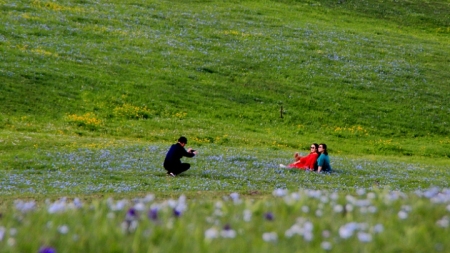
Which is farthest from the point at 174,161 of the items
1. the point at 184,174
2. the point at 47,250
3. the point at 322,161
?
the point at 47,250

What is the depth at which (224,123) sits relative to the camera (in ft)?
154

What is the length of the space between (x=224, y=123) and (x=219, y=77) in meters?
10.5

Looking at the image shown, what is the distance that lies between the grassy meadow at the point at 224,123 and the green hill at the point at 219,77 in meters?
0.22

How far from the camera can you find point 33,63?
172 ft

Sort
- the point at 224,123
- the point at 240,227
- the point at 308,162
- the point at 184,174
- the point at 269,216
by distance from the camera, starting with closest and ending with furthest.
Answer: the point at 240,227
the point at 269,216
the point at 184,174
the point at 308,162
the point at 224,123

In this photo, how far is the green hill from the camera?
4500 centimetres

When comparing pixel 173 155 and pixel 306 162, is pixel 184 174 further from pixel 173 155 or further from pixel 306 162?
pixel 306 162

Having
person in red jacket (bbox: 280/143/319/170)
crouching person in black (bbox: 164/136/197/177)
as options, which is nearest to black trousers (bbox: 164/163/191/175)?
crouching person in black (bbox: 164/136/197/177)

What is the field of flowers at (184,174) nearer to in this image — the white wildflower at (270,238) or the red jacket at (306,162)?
the red jacket at (306,162)

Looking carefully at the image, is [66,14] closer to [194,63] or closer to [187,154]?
[194,63]

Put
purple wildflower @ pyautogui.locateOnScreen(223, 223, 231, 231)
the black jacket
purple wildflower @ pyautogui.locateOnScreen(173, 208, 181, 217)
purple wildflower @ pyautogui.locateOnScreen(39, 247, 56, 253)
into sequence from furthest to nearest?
the black jacket < purple wildflower @ pyautogui.locateOnScreen(173, 208, 181, 217) < purple wildflower @ pyautogui.locateOnScreen(223, 223, 231, 231) < purple wildflower @ pyautogui.locateOnScreen(39, 247, 56, 253)

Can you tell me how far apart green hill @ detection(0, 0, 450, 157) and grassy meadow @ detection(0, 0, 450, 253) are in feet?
0.71

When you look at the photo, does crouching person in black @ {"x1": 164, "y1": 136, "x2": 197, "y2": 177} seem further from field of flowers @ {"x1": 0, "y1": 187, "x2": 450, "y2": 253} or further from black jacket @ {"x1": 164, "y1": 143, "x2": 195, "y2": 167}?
field of flowers @ {"x1": 0, "y1": 187, "x2": 450, "y2": 253}

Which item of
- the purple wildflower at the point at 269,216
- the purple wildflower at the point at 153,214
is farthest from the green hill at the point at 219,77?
the purple wildflower at the point at 269,216
